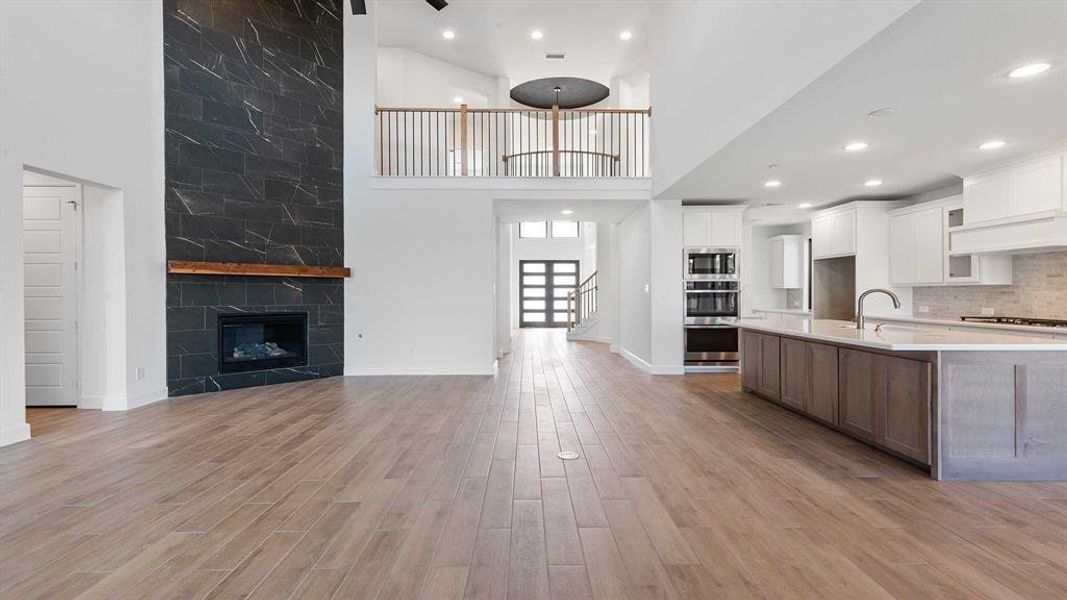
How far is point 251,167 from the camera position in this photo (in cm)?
593

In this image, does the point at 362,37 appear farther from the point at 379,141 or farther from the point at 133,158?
the point at 133,158

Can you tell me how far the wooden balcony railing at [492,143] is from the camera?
6.84 meters

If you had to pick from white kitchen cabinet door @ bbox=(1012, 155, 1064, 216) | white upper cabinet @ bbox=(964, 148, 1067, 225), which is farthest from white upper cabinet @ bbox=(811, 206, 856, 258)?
white kitchen cabinet door @ bbox=(1012, 155, 1064, 216)

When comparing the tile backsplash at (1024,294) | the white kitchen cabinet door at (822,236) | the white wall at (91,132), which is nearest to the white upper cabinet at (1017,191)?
the tile backsplash at (1024,294)

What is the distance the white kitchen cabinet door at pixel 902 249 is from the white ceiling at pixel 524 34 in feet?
15.4

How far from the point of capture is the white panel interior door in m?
4.83

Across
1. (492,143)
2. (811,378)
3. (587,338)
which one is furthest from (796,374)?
(492,143)

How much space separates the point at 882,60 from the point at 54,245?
6.98m

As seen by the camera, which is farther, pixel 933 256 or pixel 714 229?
pixel 714 229

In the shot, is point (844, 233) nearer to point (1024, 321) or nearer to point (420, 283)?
point (1024, 321)

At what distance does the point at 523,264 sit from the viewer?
15.5m

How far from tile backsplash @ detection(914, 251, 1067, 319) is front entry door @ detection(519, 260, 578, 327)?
33.4 ft

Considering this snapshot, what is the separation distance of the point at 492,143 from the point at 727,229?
5.23 m

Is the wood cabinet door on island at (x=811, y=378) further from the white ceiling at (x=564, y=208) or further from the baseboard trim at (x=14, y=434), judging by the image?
the baseboard trim at (x=14, y=434)
